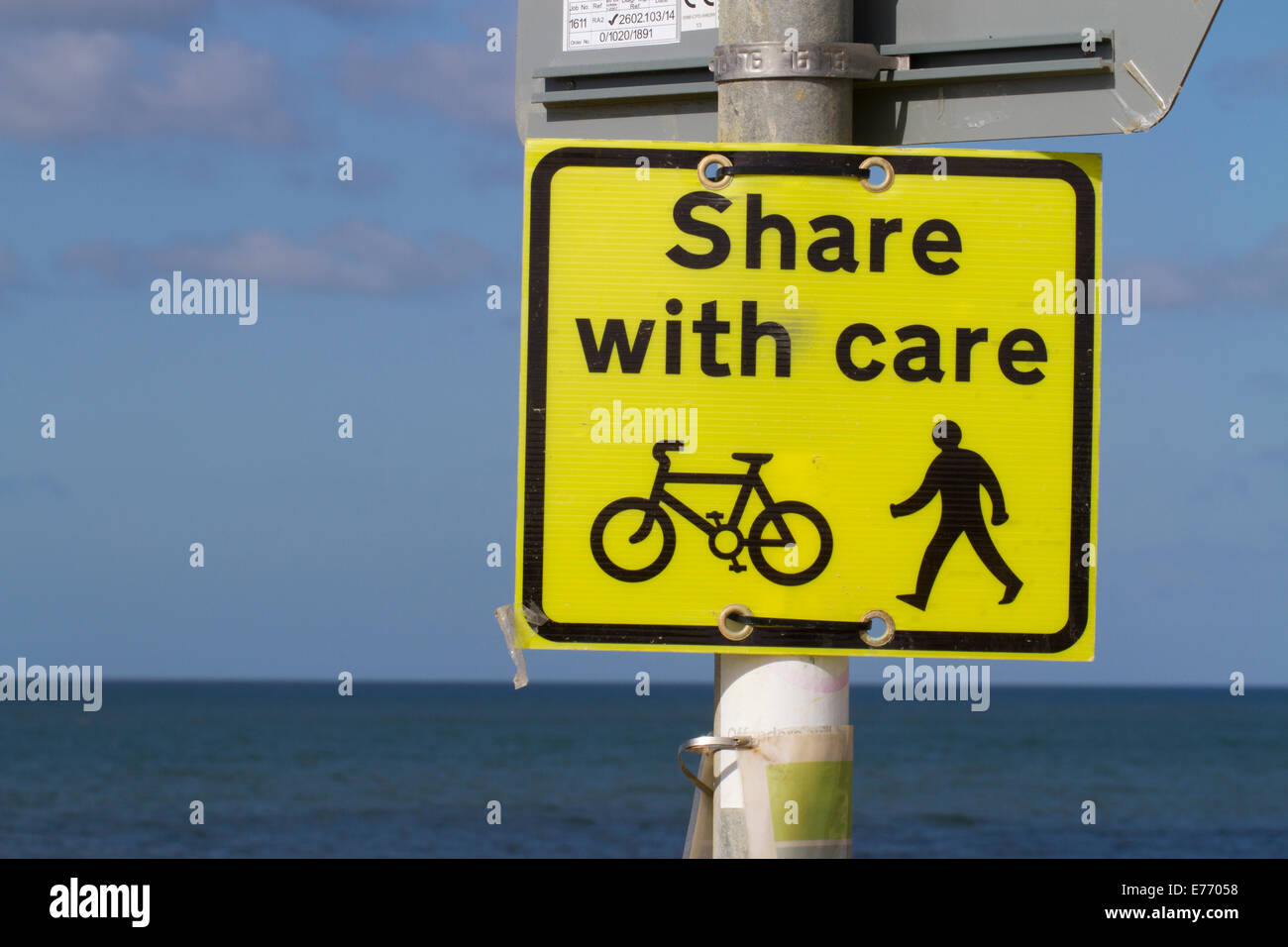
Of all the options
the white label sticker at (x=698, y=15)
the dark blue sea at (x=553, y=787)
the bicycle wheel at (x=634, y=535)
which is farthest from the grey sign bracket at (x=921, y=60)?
the dark blue sea at (x=553, y=787)

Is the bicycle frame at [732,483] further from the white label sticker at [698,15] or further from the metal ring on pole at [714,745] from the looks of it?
the white label sticker at [698,15]

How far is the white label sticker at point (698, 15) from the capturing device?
2.48 metres

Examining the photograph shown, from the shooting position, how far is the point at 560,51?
2631mm

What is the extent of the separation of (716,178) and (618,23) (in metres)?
0.53

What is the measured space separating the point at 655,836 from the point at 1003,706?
A: 82.8 m

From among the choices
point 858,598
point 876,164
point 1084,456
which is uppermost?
point 876,164

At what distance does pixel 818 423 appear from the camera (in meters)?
2.15

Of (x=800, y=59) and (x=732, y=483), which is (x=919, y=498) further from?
(x=800, y=59)

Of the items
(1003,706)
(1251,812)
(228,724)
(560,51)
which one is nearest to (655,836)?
(1251,812)

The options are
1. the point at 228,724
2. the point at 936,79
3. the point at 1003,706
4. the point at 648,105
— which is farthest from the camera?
the point at 1003,706

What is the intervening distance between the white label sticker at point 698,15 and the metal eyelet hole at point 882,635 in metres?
1.05

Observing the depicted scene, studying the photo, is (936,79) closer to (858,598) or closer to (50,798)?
(858,598)

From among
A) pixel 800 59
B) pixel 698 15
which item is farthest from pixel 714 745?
pixel 698 15

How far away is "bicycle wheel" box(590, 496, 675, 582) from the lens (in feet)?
7.06
